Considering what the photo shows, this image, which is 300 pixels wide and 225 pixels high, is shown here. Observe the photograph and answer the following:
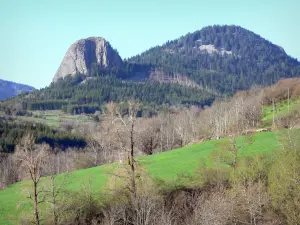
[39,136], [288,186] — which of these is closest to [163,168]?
[288,186]

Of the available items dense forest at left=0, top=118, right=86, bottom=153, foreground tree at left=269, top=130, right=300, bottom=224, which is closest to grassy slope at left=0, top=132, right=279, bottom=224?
foreground tree at left=269, top=130, right=300, bottom=224

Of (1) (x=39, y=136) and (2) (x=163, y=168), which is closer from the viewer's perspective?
(2) (x=163, y=168)

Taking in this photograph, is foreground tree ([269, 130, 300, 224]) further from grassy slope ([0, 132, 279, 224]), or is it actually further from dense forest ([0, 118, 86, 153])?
dense forest ([0, 118, 86, 153])

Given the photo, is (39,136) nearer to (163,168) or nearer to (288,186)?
(163,168)

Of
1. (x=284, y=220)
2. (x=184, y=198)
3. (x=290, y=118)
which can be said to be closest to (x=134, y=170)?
(x=184, y=198)

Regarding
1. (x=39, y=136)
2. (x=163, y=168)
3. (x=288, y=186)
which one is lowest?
(x=39, y=136)

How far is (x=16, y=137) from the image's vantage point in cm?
13188

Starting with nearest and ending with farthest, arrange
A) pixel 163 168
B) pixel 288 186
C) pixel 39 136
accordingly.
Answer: pixel 288 186, pixel 163 168, pixel 39 136

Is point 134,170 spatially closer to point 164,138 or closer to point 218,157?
point 218,157

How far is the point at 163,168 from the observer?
46.8 m

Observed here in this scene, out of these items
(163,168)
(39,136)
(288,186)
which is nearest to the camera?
(288,186)

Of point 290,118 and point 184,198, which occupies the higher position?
point 290,118

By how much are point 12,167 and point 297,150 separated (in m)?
73.4

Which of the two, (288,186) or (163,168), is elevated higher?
(288,186)
